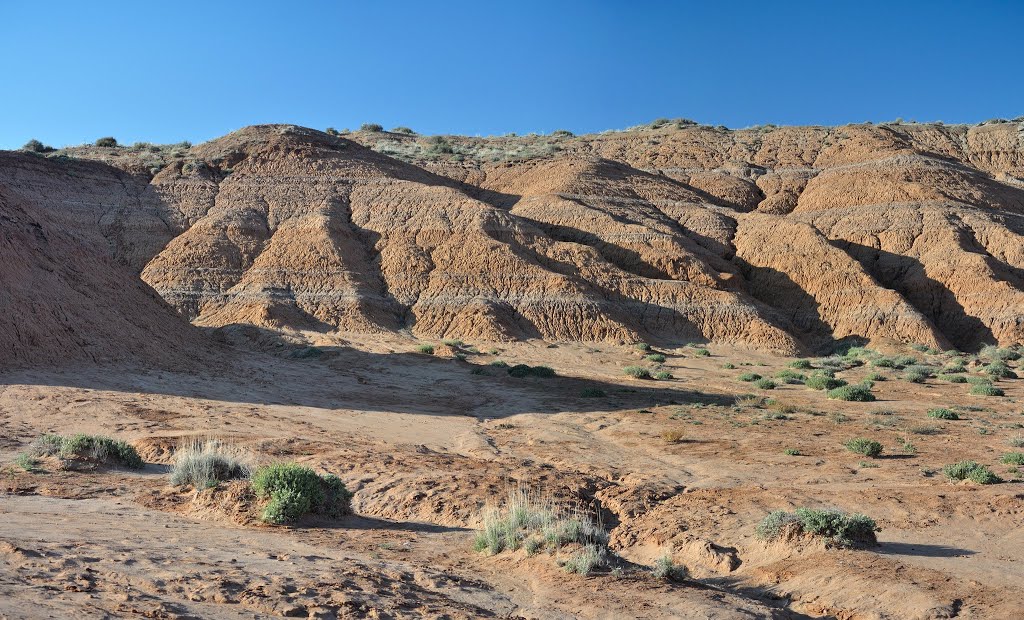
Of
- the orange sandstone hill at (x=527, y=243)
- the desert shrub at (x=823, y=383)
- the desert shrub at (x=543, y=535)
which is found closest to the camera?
the desert shrub at (x=543, y=535)

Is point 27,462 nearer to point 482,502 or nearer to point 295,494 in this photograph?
point 295,494

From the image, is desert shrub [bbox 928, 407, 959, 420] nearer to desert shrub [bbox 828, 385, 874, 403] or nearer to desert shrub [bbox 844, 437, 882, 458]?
desert shrub [bbox 828, 385, 874, 403]

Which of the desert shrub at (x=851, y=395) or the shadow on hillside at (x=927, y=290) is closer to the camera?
the desert shrub at (x=851, y=395)

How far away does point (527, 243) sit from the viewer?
143ft

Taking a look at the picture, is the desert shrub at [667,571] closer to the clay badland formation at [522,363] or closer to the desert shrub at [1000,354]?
the clay badland formation at [522,363]

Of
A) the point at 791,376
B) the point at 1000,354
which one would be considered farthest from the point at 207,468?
the point at 1000,354

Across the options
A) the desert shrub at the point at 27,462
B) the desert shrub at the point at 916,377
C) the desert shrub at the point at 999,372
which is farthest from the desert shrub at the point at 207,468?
the desert shrub at the point at 999,372

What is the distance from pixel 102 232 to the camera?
43.4 m

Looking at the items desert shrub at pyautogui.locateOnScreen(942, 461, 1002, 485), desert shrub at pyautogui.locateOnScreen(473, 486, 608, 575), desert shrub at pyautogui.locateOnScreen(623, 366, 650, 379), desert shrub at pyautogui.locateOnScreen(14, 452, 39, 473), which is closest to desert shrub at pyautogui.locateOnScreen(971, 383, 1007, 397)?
desert shrub at pyautogui.locateOnScreen(623, 366, 650, 379)

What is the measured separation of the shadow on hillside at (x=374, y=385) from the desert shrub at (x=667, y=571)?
12.8 m

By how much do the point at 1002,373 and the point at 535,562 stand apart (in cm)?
2886

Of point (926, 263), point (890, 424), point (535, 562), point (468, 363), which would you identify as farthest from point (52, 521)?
point (926, 263)

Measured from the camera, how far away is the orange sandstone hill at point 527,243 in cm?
3744

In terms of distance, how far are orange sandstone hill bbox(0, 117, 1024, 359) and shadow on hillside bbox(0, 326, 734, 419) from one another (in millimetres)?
3391
